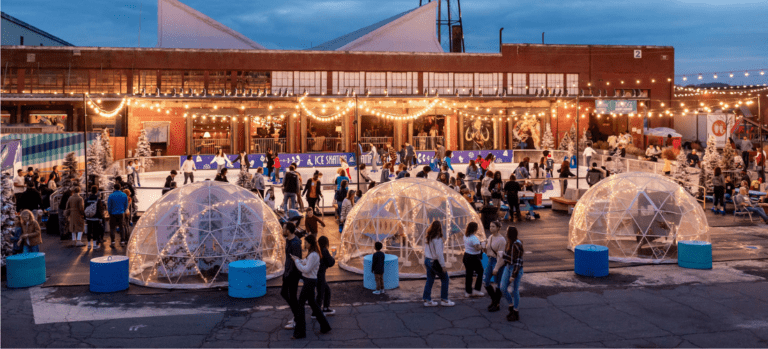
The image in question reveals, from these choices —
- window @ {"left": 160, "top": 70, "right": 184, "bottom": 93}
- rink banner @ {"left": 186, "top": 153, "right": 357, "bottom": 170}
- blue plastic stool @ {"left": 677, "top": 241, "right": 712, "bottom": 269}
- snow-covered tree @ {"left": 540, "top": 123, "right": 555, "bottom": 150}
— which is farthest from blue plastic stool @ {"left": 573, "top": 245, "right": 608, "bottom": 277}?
window @ {"left": 160, "top": 70, "right": 184, "bottom": 93}

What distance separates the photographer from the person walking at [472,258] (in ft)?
33.0

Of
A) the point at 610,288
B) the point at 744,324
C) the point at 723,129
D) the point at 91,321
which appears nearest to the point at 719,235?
the point at 610,288

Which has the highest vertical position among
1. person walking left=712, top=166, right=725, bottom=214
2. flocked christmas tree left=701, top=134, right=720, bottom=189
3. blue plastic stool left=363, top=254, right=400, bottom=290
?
flocked christmas tree left=701, top=134, right=720, bottom=189

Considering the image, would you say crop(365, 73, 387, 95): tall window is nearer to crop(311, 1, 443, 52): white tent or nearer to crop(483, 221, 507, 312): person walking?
crop(311, 1, 443, 52): white tent

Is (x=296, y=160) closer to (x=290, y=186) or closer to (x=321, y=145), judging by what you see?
(x=321, y=145)

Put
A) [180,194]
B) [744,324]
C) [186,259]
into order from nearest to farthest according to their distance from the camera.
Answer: [744,324] < [186,259] < [180,194]

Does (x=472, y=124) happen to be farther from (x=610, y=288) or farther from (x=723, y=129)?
(x=610, y=288)

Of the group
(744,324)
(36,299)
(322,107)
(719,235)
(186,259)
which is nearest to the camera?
(744,324)

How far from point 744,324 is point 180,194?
10.1m

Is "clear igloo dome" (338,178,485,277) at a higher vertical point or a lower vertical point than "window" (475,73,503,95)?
lower

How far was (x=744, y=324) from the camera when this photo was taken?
9.05 metres

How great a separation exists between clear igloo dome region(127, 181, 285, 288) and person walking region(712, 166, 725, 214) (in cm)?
1536

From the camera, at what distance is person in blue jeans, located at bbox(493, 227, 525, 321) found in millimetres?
8953

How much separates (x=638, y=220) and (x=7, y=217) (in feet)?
44.3
